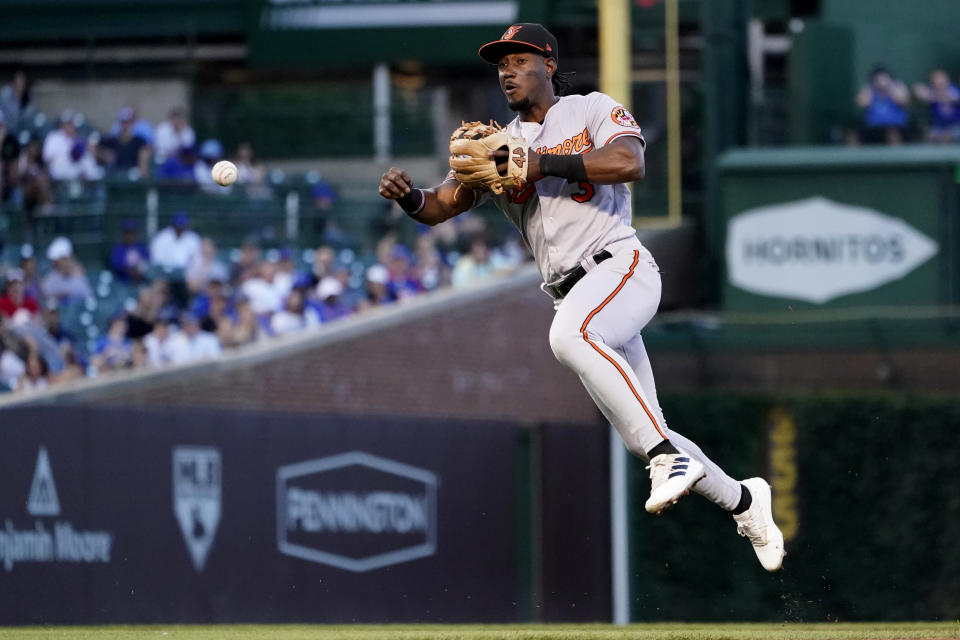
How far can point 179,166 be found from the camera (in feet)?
57.1

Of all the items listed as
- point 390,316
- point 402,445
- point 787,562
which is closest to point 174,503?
point 402,445

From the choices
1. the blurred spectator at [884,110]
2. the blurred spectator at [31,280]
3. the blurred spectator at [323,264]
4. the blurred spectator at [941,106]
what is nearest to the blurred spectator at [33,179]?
the blurred spectator at [31,280]

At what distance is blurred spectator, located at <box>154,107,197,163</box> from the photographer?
17.9 meters

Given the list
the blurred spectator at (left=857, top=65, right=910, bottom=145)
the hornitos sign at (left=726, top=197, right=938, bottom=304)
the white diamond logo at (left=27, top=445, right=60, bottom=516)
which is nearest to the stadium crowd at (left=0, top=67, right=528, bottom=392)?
the hornitos sign at (left=726, top=197, right=938, bottom=304)

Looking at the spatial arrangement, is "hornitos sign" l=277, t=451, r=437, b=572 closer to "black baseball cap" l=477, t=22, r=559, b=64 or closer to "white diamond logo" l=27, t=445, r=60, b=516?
"white diamond logo" l=27, t=445, r=60, b=516

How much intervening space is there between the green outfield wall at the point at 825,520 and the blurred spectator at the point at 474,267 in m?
2.72

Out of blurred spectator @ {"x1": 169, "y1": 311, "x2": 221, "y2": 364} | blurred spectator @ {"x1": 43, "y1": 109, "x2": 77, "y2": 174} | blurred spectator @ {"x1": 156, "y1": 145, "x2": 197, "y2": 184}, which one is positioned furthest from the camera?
blurred spectator @ {"x1": 156, "y1": 145, "x2": 197, "y2": 184}

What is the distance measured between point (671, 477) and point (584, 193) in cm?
121

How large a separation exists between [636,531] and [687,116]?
19.3 feet

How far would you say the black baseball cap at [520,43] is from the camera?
661cm

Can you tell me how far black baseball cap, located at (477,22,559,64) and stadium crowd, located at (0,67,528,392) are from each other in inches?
296

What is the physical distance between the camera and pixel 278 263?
1536 centimetres

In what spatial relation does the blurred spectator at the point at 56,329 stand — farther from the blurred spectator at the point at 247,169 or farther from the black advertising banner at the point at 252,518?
the blurred spectator at the point at 247,169

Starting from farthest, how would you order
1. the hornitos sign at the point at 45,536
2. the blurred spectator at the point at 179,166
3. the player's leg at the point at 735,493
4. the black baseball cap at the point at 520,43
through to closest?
the blurred spectator at the point at 179,166, the hornitos sign at the point at 45,536, the player's leg at the point at 735,493, the black baseball cap at the point at 520,43
